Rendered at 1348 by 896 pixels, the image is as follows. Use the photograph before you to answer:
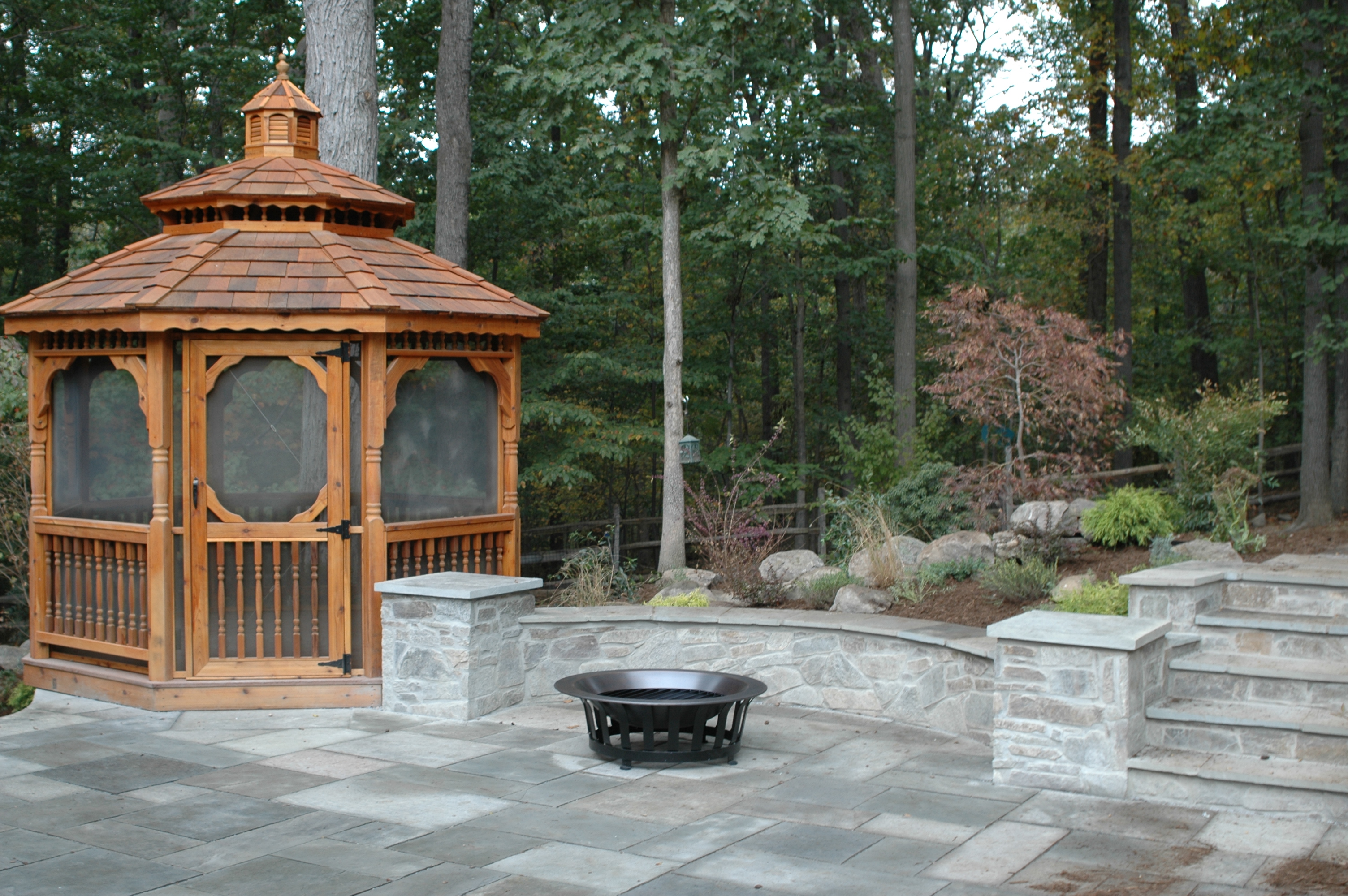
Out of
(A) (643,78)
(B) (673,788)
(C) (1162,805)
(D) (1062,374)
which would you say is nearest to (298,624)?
(B) (673,788)

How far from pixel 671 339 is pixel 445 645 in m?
7.04

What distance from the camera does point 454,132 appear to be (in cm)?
1315

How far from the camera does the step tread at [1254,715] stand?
16.7 ft

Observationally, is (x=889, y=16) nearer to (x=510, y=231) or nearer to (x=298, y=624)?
(x=510, y=231)

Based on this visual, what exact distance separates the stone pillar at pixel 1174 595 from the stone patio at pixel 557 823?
1.23 meters

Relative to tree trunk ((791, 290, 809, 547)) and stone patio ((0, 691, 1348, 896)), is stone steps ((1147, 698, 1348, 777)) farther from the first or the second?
tree trunk ((791, 290, 809, 547))

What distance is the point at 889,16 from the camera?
816 inches

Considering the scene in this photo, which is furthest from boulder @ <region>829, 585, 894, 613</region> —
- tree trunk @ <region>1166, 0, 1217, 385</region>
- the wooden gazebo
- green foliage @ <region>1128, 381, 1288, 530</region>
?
tree trunk @ <region>1166, 0, 1217, 385</region>

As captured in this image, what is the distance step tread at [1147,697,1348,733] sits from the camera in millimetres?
5090

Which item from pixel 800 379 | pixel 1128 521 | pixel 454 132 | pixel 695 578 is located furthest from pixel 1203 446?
pixel 800 379

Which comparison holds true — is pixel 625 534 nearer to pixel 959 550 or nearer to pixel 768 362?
pixel 768 362

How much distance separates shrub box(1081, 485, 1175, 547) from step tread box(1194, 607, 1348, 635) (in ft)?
8.57

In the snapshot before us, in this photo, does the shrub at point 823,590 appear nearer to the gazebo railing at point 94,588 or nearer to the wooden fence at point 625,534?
the wooden fence at point 625,534

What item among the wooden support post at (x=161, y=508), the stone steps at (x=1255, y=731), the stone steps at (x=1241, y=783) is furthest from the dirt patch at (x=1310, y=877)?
the wooden support post at (x=161, y=508)
